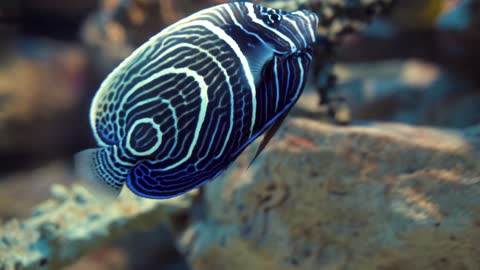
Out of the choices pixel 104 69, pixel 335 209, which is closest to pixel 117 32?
pixel 104 69

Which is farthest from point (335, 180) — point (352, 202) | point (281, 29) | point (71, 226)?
point (71, 226)

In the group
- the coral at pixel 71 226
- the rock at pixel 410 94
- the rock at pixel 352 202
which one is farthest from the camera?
the rock at pixel 410 94

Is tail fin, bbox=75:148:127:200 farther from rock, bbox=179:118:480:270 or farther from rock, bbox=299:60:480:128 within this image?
rock, bbox=299:60:480:128

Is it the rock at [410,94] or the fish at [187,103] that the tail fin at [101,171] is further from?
the rock at [410,94]

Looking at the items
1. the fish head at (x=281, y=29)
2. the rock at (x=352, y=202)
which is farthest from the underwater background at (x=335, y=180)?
the fish head at (x=281, y=29)

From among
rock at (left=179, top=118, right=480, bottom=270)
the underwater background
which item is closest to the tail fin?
the underwater background

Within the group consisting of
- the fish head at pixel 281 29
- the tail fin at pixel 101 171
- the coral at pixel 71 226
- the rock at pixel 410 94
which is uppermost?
the fish head at pixel 281 29

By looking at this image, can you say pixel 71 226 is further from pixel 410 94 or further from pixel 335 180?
pixel 410 94
